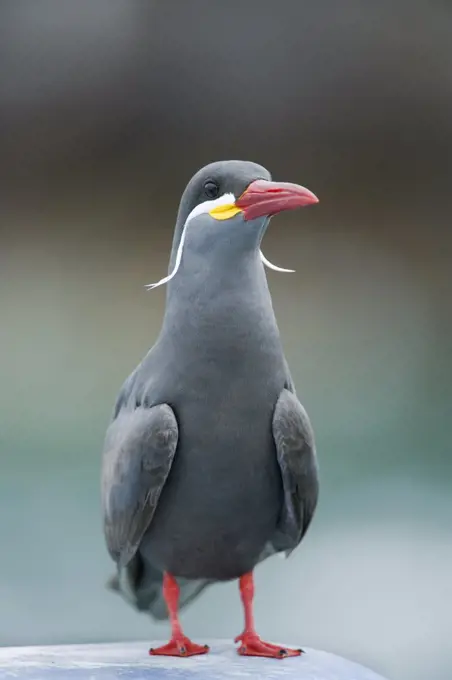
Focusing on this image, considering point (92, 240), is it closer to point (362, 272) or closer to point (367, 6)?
point (362, 272)

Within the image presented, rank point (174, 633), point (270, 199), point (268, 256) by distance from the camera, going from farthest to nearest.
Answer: point (268, 256) < point (174, 633) < point (270, 199)

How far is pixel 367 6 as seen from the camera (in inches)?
55.9

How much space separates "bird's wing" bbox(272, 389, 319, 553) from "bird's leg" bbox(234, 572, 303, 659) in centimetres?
10

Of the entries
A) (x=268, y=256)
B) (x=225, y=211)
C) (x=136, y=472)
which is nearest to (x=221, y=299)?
(x=225, y=211)

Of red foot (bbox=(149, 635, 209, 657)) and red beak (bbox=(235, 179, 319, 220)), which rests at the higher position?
red beak (bbox=(235, 179, 319, 220))

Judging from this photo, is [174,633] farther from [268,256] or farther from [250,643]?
[268,256]

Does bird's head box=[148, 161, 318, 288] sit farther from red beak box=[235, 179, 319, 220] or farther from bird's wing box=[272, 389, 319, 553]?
bird's wing box=[272, 389, 319, 553]

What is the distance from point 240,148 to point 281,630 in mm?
758

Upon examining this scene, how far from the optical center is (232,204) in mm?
840

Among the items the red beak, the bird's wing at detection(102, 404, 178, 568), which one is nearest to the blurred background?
the bird's wing at detection(102, 404, 178, 568)

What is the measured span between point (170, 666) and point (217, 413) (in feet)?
0.92

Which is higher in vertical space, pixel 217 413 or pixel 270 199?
pixel 270 199

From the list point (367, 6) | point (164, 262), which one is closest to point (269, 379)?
point (164, 262)

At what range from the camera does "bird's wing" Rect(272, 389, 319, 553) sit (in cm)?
85
